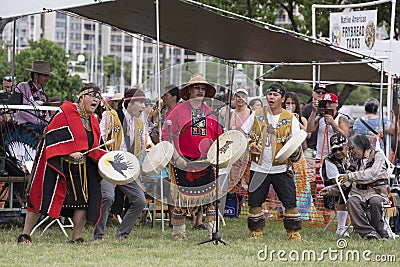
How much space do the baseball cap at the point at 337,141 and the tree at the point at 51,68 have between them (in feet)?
86.2

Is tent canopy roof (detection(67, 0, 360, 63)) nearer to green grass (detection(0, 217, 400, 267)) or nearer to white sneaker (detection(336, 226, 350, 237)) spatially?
white sneaker (detection(336, 226, 350, 237))

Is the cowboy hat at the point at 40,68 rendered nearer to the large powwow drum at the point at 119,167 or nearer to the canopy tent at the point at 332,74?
the large powwow drum at the point at 119,167

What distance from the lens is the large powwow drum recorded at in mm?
7734

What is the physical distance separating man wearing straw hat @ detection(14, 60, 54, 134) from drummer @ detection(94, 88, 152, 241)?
3.91ft

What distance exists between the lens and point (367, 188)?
8.72 m

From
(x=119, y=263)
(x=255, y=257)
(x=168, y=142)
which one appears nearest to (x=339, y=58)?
(x=168, y=142)

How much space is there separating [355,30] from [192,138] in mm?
3707

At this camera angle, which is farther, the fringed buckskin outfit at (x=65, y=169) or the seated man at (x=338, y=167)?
the seated man at (x=338, y=167)

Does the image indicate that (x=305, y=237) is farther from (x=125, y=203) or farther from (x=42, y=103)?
(x=42, y=103)

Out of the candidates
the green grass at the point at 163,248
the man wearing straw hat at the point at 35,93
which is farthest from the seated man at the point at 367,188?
the man wearing straw hat at the point at 35,93

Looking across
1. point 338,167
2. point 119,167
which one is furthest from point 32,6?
point 338,167

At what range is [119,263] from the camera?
6.63 meters

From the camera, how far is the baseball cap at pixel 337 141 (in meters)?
9.17

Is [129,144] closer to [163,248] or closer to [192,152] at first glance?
[192,152]
